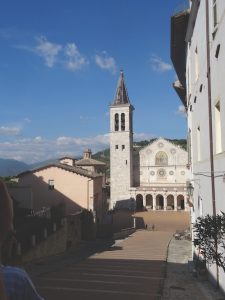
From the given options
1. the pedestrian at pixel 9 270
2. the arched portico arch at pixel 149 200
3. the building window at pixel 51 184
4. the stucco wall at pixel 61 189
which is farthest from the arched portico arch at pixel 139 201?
the pedestrian at pixel 9 270

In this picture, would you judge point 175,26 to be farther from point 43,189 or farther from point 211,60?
point 43,189

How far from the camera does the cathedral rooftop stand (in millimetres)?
59188

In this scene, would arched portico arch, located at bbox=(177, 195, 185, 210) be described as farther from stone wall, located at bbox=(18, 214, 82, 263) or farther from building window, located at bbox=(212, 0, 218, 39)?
building window, located at bbox=(212, 0, 218, 39)

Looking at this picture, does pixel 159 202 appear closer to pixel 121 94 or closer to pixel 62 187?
pixel 121 94

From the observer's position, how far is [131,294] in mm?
9648

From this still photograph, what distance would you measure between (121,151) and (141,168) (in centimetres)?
486

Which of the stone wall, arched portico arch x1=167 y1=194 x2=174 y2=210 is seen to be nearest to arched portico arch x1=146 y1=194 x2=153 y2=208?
arched portico arch x1=167 y1=194 x2=174 y2=210

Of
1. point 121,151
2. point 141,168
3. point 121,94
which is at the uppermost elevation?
point 121,94

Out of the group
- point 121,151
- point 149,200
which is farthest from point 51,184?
point 149,200

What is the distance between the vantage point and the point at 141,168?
60.0 m

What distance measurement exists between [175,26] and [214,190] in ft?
26.1

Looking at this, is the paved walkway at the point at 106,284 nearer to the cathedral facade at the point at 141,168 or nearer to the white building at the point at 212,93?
the white building at the point at 212,93

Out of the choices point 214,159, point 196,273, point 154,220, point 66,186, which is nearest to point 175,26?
point 214,159

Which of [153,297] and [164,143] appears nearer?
[153,297]
